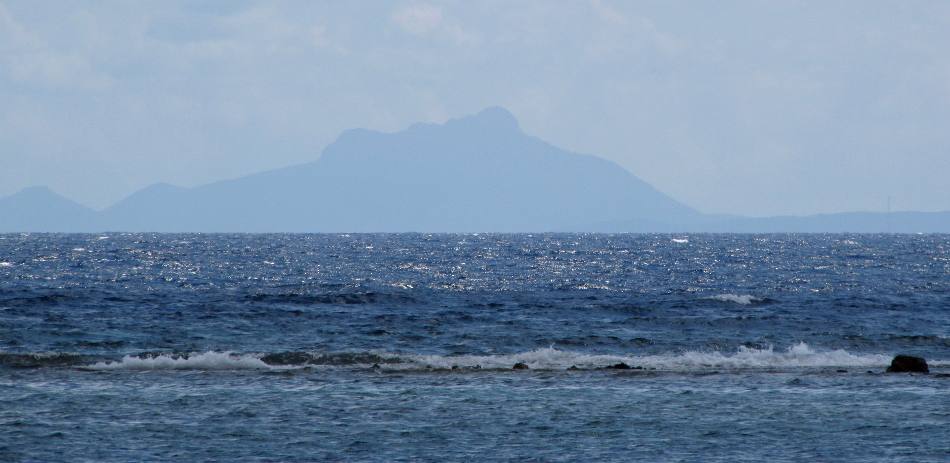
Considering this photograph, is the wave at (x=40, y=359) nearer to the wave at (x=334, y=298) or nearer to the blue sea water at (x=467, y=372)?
the blue sea water at (x=467, y=372)

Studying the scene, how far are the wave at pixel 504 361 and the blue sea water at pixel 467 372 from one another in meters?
0.15

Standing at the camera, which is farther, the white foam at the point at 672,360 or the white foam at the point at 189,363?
the white foam at the point at 672,360

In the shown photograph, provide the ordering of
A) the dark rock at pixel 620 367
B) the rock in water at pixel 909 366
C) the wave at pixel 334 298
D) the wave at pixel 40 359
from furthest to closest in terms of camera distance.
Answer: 1. the wave at pixel 334 298
2. the wave at pixel 40 359
3. the dark rock at pixel 620 367
4. the rock in water at pixel 909 366

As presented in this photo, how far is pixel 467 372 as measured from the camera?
3222cm

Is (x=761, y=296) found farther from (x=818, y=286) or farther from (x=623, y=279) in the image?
(x=623, y=279)

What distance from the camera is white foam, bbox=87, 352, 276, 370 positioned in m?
33.5

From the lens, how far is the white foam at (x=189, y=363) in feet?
110

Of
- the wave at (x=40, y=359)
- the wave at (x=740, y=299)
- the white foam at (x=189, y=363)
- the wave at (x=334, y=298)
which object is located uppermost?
the wave at (x=740, y=299)

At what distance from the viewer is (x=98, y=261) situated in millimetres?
109938

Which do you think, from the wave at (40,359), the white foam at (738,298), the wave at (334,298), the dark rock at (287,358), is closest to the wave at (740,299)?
the white foam at (738,298)

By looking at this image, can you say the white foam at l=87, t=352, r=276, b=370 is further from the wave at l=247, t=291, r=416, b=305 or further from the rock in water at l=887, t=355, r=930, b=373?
the wave at l=247, t=291, r=416, b=305

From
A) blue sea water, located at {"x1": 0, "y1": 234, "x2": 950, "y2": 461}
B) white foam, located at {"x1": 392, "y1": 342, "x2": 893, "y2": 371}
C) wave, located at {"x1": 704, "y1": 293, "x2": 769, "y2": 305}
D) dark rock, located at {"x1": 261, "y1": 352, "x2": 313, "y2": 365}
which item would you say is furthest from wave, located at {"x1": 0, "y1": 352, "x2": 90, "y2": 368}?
wave, located at {"x1": 704, "y1": 293, "x2": 769, "y2": 305}

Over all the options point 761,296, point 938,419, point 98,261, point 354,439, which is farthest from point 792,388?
point 98,261

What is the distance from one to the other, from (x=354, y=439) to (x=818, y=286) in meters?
58.9
